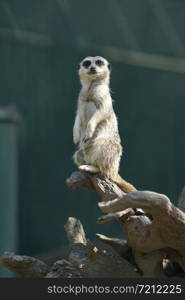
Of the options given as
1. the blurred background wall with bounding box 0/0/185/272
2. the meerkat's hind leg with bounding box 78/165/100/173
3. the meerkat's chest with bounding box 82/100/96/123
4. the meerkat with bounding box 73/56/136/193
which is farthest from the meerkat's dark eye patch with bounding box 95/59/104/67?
the blurred background wall with bounding box 0/0/185/272

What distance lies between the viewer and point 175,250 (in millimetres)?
6027

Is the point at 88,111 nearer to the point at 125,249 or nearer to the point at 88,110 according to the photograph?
the point at 88,110

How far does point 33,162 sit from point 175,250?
590 centimetres

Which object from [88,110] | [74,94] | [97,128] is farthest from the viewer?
[74,94]

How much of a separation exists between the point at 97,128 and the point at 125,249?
0.95 m

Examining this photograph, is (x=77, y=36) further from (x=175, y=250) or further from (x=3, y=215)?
(x=175, y=250)

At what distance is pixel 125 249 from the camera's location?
6273 mm

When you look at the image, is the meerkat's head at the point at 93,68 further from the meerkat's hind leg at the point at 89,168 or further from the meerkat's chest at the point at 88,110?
the meerkat's hind leg at the point at 89,168

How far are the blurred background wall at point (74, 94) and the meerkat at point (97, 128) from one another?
4.71m

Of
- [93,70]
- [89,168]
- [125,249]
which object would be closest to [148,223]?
[125,249]

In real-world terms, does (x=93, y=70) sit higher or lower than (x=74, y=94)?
lower

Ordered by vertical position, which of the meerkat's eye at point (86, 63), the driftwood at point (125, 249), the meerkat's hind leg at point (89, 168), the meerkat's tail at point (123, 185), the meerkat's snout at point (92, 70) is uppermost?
the meerkat's eye at point (86, 63)

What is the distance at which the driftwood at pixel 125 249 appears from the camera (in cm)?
581

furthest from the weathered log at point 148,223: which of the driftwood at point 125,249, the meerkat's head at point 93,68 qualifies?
the meerkat's head at point 93,68
